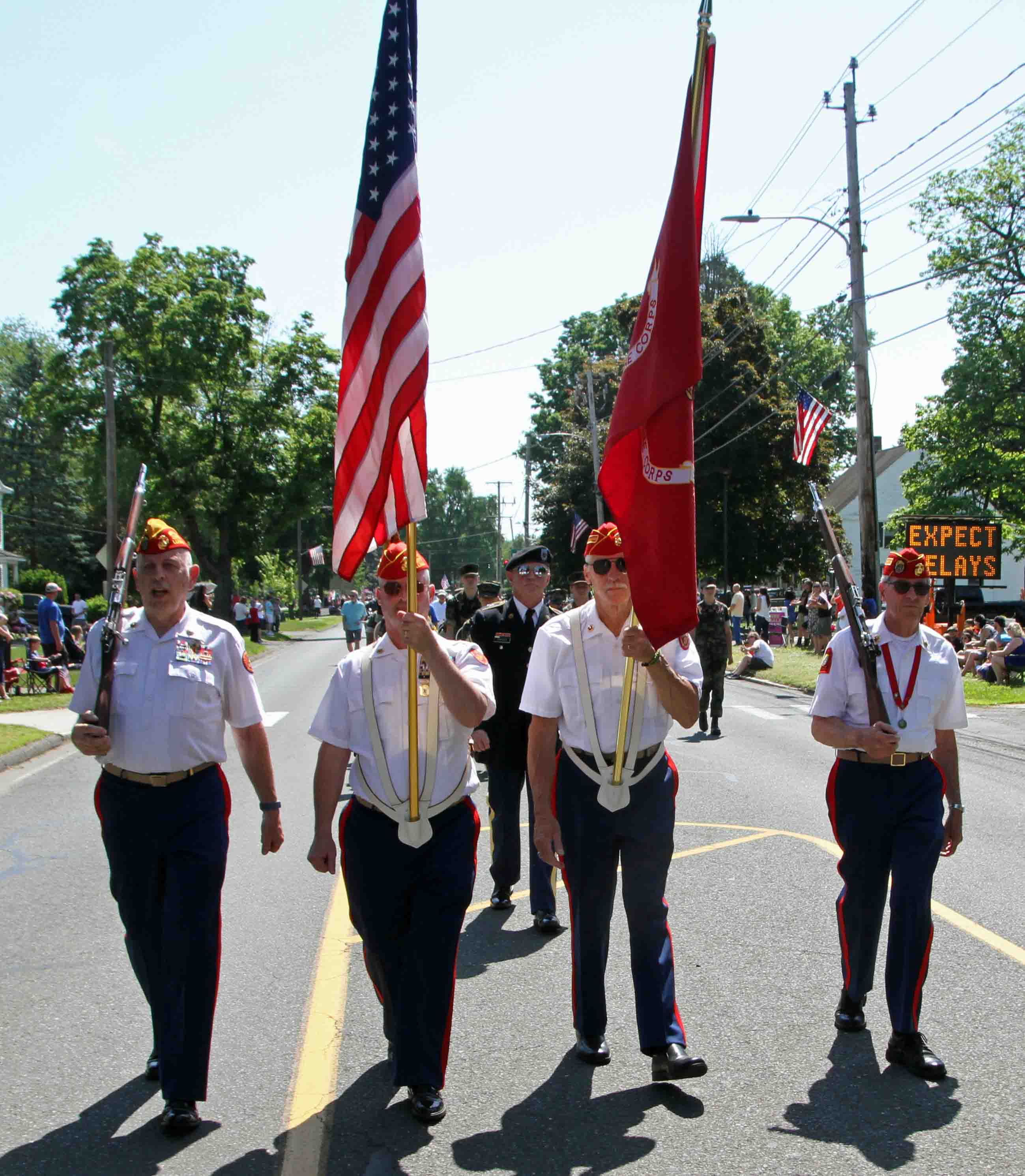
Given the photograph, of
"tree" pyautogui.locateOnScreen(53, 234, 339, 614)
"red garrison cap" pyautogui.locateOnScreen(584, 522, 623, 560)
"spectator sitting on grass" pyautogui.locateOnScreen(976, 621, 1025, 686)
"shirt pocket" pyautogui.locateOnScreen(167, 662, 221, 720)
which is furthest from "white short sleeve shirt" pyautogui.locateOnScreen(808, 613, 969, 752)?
"tree" pyautogui.locateOnScreen(53, 234, 339, 614)

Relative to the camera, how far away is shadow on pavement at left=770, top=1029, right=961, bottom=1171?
400 centimetres

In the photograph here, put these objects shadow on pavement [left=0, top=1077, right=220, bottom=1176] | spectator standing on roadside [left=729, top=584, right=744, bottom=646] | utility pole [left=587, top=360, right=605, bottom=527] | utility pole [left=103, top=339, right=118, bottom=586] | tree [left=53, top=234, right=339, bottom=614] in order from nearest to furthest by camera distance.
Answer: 1. shadow on pavement [left=0, top=1077, right=220, bottom=1176]
2. utility pole [left=103, top=339, right=118, bottom=586]
3. spectator standing on roadside [left=729, top=584, right=744, bottom=646]
4. utility pole [left=587, top=360, right=605, bottom=527]
5. tree [left=53, top=234, right=339, bottom=614]

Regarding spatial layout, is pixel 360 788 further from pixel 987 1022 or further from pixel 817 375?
pixel 817 375

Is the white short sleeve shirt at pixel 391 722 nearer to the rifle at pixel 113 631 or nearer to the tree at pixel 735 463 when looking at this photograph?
the rifle at pixel 113 631

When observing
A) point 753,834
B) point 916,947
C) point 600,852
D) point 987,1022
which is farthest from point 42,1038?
point 753,834

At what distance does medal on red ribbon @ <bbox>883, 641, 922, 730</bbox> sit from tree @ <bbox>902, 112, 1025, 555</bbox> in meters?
43.7

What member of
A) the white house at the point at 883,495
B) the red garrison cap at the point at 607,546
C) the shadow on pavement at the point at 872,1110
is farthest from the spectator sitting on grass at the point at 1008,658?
the white house at the point at 883,495

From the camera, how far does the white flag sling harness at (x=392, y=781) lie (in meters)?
4.34

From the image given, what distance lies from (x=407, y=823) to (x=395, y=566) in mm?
967

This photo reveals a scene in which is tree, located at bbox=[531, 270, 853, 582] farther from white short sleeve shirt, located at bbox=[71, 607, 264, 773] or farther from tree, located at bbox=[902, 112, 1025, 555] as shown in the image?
white short sleeve shirt, located at bbox=[71, 607, 264, 773]

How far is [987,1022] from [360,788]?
2.73m

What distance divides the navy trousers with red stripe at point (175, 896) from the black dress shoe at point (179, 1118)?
5cm

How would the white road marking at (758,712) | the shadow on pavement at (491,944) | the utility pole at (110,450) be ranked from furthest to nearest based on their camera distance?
1. the utility pole at (110,450)
2. the white road marking at (758,712)
3. the shadow on pavement at (491,944)

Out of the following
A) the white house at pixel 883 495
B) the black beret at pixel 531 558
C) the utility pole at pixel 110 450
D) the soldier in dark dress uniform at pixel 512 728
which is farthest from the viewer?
the white house at pixel 883 495
